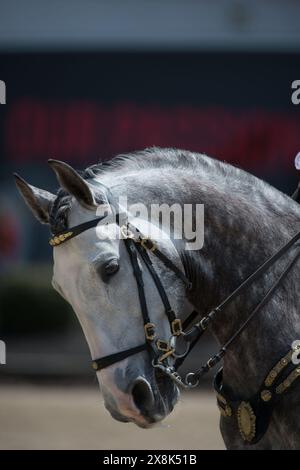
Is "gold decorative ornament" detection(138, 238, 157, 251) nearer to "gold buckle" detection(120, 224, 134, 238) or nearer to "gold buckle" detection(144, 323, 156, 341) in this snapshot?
"gold buckle" detection(120, 224, 134, 238)

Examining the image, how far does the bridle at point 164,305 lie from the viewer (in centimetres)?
303

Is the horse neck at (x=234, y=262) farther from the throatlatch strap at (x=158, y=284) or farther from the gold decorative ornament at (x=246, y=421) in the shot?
the throatlatch strap at (x=158, y=284)

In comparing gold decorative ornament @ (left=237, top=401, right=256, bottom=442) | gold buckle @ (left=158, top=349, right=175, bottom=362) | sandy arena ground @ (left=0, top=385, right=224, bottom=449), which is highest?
gold buckle @ (left=158, top=349, right=175, bottom=362)

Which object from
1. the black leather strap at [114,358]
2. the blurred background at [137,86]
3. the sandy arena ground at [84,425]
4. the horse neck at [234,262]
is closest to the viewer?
the black leather strap at [114,358]

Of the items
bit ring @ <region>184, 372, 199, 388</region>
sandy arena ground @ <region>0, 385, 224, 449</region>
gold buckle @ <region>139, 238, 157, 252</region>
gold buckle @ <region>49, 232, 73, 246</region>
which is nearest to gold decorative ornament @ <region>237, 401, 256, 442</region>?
bit ring @ <region>184, 372, 199, 388</region>

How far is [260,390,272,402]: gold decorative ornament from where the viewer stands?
124 inches

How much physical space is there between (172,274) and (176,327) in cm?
19

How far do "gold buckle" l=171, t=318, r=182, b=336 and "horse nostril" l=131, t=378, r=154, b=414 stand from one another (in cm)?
22

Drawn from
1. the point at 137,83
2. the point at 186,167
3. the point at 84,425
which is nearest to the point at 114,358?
the point at 186,167

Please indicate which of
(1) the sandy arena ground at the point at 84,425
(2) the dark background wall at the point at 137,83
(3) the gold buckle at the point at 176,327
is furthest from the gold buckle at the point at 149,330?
(2) the dark background wall at the point at 137,83

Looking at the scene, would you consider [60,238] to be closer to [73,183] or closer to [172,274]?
[73,183]

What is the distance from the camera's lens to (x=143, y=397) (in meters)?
3.03

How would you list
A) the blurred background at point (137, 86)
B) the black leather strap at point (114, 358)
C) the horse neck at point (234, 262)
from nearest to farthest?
1. the black leather strap at point (114, 358)
2. the horse neck at point (234, 262)
3. the blurred background at point (137, 86)

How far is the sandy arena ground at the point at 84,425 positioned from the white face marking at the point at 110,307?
10.3 feet
